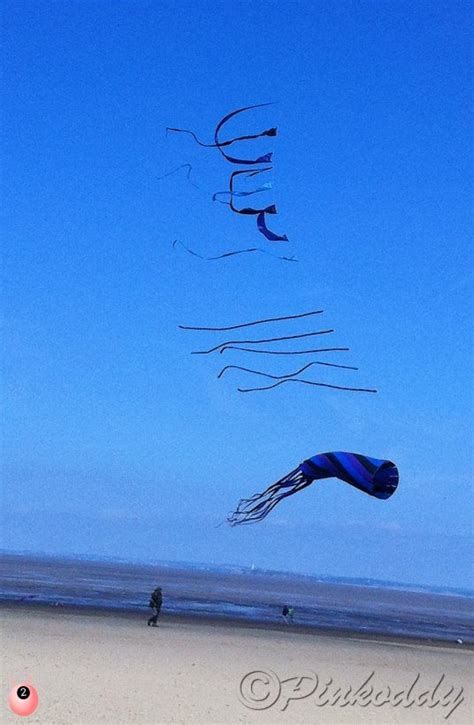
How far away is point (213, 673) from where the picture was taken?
57.3 ft

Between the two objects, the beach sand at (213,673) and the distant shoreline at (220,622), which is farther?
the distant shoreline at (220,622)

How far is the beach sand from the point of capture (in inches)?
551

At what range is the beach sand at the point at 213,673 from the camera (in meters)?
14.0

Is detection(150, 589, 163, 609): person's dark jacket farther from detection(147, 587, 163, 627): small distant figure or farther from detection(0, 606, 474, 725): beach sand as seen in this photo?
detection(0, 606, 474, 725): beach sand

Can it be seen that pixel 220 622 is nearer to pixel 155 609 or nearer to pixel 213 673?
pixel 155 609

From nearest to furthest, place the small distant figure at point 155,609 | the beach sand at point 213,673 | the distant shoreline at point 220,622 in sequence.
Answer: the beach sand at point 213,673, the small distant figure at point 155,609, the distant shoreline at point 220,622

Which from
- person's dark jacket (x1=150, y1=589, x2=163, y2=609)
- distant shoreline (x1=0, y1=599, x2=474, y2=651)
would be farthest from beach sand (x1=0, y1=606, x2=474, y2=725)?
person's dark jacket (x1=150, y1=589, x2=163, y2=609)

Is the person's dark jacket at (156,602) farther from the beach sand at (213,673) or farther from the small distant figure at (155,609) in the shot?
the beach sand at (213,673)

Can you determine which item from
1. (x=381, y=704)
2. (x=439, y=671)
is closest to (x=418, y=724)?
(x=381, y=704)

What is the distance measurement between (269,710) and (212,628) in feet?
39.6

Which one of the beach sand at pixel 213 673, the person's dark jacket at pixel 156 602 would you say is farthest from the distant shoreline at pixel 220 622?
the person's dark jacket at pixel 156 602

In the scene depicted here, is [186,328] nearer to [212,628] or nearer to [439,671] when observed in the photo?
[439,671]

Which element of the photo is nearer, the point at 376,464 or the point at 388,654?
the point at 376,464

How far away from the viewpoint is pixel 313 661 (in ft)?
67.6
